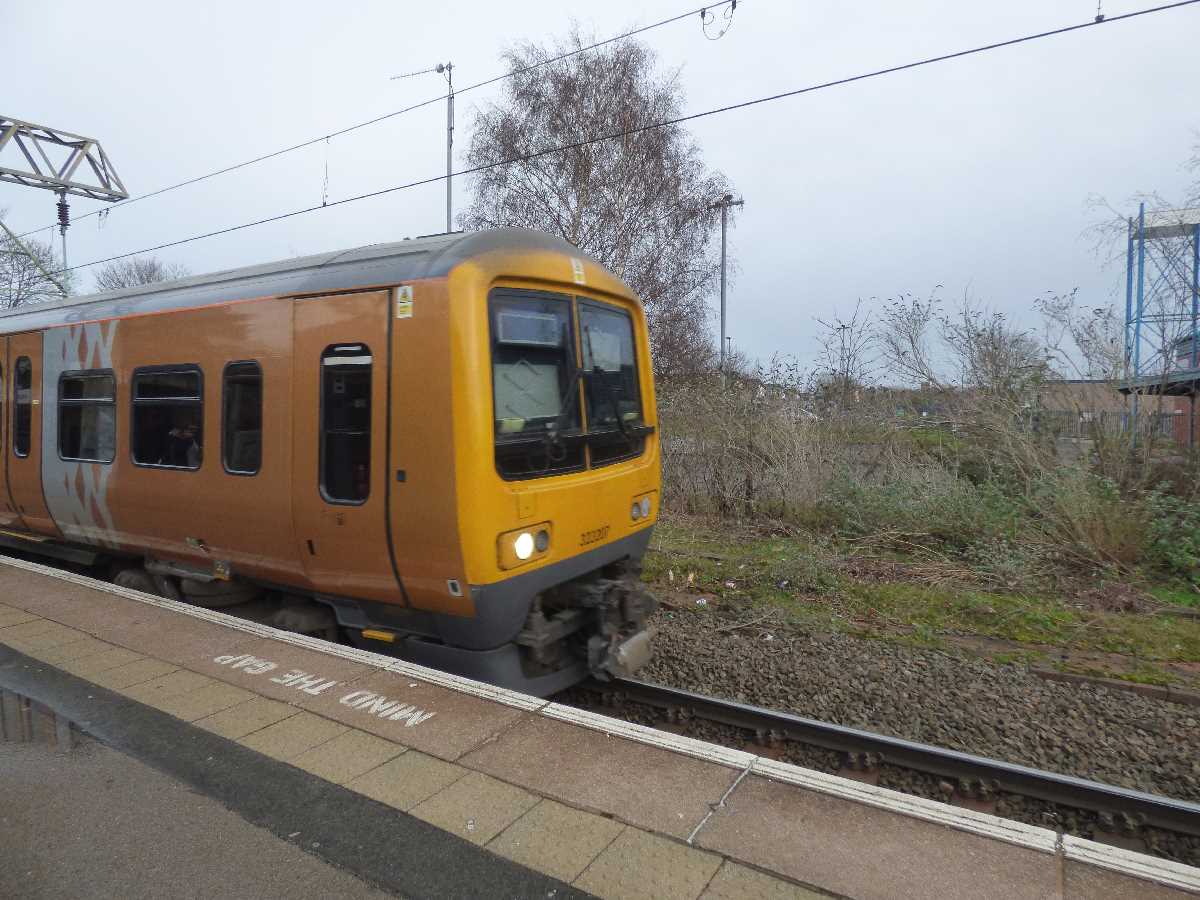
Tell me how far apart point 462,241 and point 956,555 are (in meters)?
7.00

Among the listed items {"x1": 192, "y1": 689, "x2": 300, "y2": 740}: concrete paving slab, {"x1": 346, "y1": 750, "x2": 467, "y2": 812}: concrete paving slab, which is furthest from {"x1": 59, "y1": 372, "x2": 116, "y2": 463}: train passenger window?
{"x1": 346, "y1": 750, "x2": 467, "y2": 812}: concrete paving slab

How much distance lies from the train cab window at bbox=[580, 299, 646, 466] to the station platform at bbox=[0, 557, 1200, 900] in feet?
5.62

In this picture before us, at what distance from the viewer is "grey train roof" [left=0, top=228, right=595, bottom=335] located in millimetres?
3926

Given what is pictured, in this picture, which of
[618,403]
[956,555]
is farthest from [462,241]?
[956,555]

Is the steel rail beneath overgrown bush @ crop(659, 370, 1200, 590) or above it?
beneath

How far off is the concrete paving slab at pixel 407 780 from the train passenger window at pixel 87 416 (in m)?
4.12

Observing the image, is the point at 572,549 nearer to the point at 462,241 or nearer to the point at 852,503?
the point at 462,241

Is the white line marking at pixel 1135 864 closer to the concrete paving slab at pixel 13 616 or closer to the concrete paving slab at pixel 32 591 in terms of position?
the concrete paving slab at pixel 13 616

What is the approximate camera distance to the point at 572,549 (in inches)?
Result: 171

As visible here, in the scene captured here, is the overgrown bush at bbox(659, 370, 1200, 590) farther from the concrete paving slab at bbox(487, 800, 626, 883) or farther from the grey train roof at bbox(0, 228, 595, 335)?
the grey train roof at bbox(0, 228, 595, 335)

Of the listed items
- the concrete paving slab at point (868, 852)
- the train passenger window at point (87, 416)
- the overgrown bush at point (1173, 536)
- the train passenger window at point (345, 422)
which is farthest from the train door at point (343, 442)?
the overgrown bush at point (1173, 536)

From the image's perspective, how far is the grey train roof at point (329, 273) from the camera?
155 inches

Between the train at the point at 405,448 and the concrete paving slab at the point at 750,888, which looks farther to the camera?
the train at the point at 405,448

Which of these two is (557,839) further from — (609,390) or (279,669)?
(609,390)
